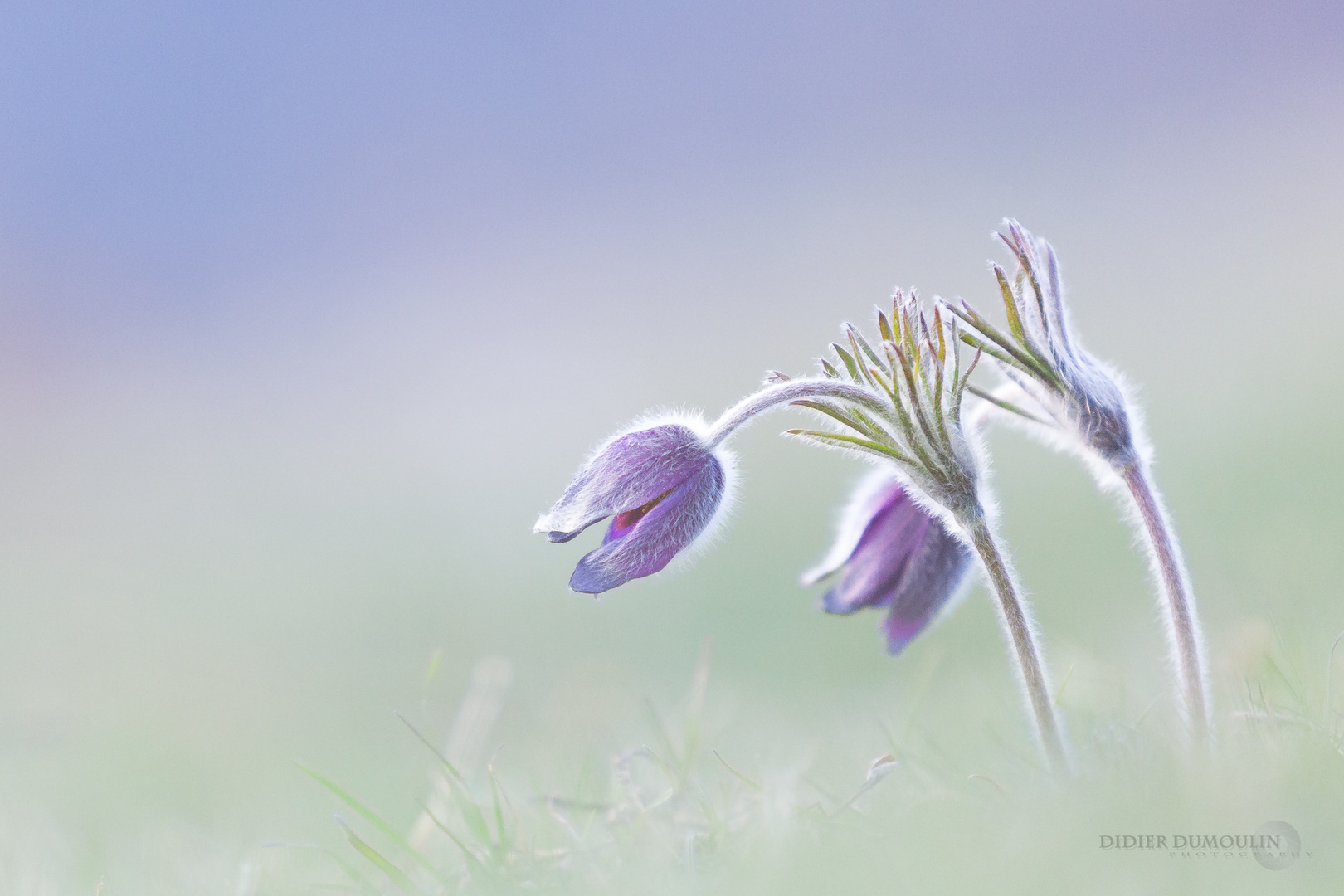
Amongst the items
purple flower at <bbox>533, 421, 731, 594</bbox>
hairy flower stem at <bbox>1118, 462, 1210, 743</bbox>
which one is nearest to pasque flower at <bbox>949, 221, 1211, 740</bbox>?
hairy flower stem at <bbox>1118, 462, 1210, 743</bbox>

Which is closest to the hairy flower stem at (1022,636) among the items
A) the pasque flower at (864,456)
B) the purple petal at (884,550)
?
the pasque flower at (864,456)

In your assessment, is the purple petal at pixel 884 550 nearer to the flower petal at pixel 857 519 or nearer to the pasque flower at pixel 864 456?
the flower petal at pixel 857 519

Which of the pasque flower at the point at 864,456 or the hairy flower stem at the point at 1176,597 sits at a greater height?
the pasque flower at the point at 864,456

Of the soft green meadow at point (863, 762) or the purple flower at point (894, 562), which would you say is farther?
the purple flower at point (894, 562)

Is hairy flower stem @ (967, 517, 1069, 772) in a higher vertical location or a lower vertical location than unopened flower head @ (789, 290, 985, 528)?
lower

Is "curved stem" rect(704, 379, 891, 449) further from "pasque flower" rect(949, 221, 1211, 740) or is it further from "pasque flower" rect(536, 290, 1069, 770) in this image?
"pasque flower" rect(949, 221, 1211, 740)

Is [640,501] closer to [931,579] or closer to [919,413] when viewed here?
[919,413]

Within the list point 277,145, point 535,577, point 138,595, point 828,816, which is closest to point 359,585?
point 535,577

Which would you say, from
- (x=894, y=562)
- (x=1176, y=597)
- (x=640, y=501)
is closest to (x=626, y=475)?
(x=640, y=501)
